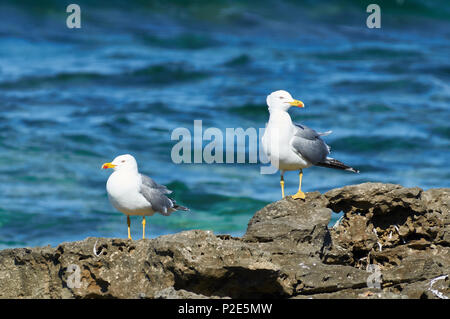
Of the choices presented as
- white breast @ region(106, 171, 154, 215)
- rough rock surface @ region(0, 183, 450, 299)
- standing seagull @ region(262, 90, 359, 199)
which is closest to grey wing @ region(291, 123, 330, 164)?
standing seagull @ region(262, 90, 359, 199)

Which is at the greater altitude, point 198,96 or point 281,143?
point 198,96

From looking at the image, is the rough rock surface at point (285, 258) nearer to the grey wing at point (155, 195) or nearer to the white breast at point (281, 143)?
the white breast at point (281, 143)

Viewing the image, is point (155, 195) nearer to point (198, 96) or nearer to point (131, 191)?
point (131, 191)

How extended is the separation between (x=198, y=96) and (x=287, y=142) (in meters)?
20.5

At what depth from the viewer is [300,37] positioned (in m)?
33.8

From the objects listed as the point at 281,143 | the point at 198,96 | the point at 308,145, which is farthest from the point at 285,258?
the point at 198,96

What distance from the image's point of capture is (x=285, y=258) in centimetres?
725

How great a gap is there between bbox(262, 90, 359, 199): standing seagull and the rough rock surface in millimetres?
621

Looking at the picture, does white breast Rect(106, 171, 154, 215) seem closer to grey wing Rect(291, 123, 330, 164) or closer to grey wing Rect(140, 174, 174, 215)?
grey wing Rect(140, 174, 174, 215)

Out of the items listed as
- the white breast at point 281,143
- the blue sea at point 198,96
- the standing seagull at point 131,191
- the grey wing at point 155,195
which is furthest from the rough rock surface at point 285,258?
the blue sea at point 198,96

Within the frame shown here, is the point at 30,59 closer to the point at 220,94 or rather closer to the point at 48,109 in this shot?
the point at 48,109

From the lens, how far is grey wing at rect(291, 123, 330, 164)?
8.48 metres

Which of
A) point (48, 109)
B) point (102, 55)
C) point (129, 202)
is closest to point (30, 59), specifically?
point (102, 55)

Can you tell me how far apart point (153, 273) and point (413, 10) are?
103ft
